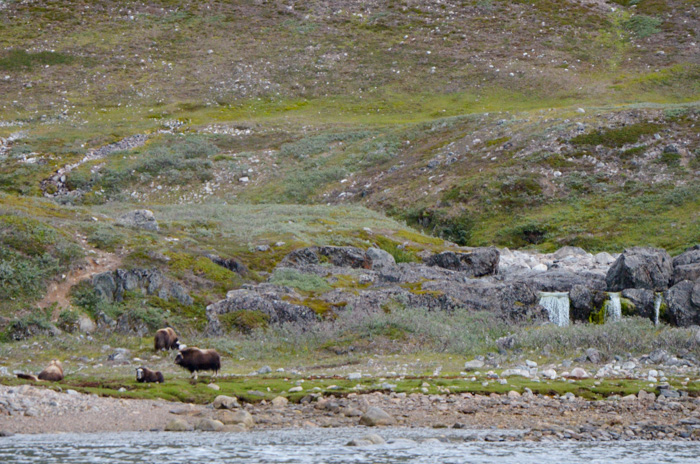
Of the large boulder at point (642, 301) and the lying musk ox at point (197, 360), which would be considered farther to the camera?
the large boulder at point (642, 301)

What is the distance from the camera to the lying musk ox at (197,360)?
658 inches

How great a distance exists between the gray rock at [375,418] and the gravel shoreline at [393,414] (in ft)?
0.14

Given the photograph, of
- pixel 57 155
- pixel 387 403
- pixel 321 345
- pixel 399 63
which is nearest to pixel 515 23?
pixel 399 63

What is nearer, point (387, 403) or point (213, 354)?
point (387, 403)

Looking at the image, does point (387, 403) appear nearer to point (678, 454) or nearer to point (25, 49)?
point (678, 454)

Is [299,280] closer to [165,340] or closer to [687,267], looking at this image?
[165,340]

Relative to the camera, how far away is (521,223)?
4397cm

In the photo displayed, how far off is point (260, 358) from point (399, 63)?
65.4 m

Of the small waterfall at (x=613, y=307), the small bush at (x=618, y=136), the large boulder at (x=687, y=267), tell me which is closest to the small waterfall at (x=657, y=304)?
the small waterfall at (x=613, y=307)

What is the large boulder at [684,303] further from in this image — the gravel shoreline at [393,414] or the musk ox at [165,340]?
the musk ox at [165,340]

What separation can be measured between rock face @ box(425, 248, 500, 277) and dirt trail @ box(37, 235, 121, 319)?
1461 centimetres

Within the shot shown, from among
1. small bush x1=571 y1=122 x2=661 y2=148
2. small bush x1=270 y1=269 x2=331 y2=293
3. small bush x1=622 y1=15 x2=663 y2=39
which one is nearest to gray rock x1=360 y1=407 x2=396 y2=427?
small bush x1=270 y1=269 x2=331 y2=293

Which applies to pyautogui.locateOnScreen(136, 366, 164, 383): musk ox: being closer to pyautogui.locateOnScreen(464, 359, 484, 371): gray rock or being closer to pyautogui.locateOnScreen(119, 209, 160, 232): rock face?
pyautogui.locateOnScreen(464, 359, 484, 371): gray rock

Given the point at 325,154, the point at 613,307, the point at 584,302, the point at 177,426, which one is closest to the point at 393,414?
the point at 177,426
